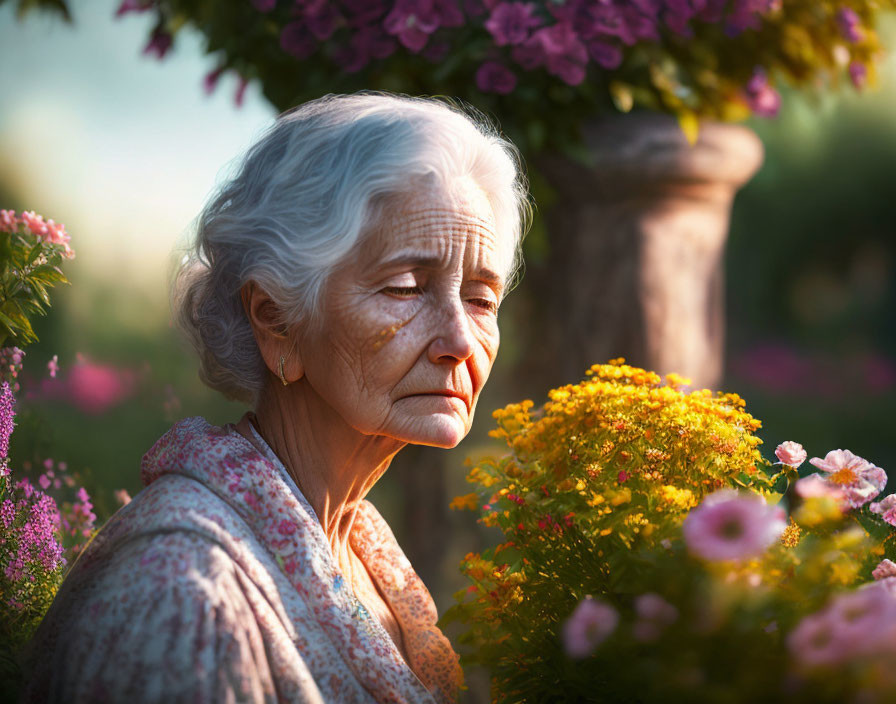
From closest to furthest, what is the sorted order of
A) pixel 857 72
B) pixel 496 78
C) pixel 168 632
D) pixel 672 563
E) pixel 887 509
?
pixel 672 563
pixel 168 632
pixel 887 509
pixel 496 78
pixel 857 72

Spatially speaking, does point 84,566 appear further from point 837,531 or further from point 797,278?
point 797,278

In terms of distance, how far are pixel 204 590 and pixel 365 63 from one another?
5.73 feet

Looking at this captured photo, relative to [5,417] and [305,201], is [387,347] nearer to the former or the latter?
[305,201]

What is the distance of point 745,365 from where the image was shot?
9.15 m

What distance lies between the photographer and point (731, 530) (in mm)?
861

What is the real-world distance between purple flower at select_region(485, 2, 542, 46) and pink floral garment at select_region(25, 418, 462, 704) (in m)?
1.41

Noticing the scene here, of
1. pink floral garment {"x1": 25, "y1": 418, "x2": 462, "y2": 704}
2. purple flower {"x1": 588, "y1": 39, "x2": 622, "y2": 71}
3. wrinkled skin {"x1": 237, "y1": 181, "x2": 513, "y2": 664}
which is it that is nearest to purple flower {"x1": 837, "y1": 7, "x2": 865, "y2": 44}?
purple flower {"x1": 588, "y1": 39, "x2": 622, "y2": 71}

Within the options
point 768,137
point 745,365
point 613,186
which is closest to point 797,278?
point 745,365

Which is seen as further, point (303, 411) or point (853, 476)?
point (303, 411)

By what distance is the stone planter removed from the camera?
2590 mm

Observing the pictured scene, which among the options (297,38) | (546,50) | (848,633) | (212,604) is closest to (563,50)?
(546,50)

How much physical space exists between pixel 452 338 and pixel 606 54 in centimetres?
131

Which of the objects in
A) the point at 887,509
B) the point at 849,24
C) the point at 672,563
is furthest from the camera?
the point at 849,24

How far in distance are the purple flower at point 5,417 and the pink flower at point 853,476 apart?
A: 140 cm
